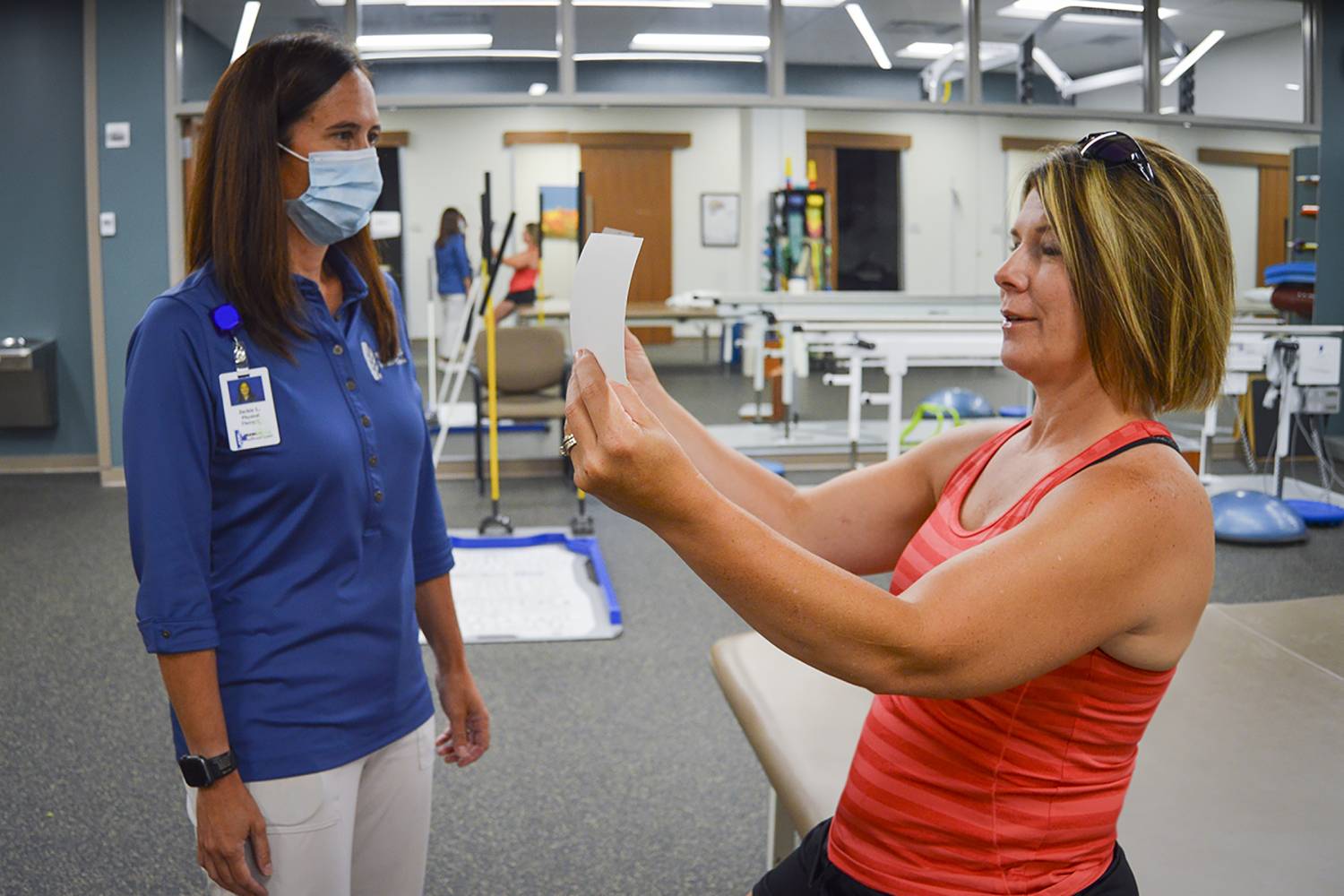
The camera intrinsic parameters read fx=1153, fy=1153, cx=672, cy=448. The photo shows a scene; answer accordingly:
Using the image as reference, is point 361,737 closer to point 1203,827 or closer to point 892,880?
point 892,880

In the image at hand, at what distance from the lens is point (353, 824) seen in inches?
53.3

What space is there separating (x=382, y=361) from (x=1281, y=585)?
3.96m

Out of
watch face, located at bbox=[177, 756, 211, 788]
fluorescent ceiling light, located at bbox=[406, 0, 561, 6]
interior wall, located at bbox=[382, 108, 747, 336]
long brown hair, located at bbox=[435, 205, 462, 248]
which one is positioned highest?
fluorescent ceiling light, located at bbox=[406, 0, 561, 6]

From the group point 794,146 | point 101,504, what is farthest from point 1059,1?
point 101,504

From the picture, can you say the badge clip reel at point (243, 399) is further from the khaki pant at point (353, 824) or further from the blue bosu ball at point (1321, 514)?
the blue bosu ball at point (1321, 514)

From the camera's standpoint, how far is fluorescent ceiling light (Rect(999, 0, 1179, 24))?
7.08 m

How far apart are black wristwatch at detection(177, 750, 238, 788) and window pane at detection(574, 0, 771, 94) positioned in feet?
19.7

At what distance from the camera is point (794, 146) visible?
22.7 feet

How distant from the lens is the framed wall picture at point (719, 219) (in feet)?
23.3

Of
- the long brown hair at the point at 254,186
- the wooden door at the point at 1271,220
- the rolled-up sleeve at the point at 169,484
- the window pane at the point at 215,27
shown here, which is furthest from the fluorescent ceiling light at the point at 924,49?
the rolled-up sleeve at the point at 169,484

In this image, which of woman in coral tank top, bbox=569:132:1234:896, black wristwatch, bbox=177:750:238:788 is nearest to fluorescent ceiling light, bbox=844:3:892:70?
woman in coral tank top, bbox=569:132:1234:896

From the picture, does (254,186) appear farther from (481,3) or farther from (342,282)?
(481,3)

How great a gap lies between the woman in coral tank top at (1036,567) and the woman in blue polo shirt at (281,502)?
0.49m

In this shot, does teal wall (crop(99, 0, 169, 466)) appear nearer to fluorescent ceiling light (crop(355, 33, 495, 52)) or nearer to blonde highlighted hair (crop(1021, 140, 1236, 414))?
fluorescent ceiling light (crop(355, 33, 495, 52))
